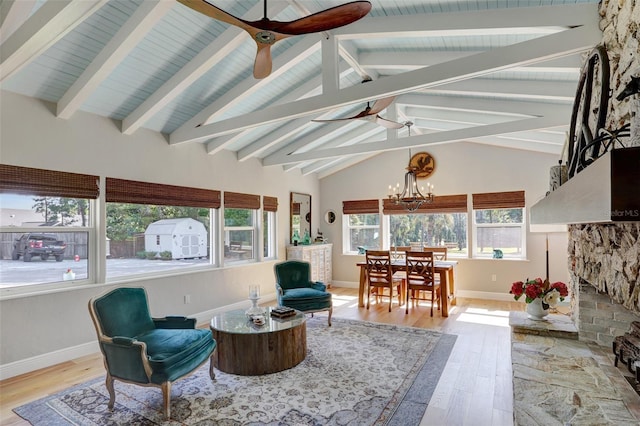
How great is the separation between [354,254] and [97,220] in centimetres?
517

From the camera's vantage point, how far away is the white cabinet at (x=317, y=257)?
271 inches

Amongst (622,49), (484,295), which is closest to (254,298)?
(622,49)

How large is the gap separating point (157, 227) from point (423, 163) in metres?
5.02

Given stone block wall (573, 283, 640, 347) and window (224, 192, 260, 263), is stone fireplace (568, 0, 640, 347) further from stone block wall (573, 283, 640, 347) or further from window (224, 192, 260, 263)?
window (224, 192, 260, 263)

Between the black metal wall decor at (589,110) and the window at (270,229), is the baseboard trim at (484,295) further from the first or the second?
the black metal wall decor at (589,110)

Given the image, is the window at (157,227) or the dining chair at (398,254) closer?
the window at (157,227)

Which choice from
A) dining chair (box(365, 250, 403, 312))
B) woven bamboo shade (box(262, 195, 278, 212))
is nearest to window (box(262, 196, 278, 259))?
woven bamboo shade (box(262, 195, 278, 212))

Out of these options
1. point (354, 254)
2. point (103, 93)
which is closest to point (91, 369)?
point (103, 93)

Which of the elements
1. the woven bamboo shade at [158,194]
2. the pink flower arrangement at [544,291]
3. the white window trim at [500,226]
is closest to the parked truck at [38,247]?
the woven bamboo shade at [158,194]

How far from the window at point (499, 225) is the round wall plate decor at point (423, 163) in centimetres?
98

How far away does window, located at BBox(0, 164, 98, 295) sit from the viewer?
10.9 feet

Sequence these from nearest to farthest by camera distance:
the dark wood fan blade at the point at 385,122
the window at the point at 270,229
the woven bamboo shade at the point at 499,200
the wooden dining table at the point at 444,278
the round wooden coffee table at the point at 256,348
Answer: the round wooden coffee table at the point at 256,348 → the dark wood fan blade at the point at 385,122 → the wooden dining table at the point at 444,278 → the woven bamboo shade at the point at 499,200 → the window at the point at 270,229

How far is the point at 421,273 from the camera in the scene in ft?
17.8

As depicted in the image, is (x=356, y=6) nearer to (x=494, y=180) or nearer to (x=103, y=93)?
(x=103, y=93)
